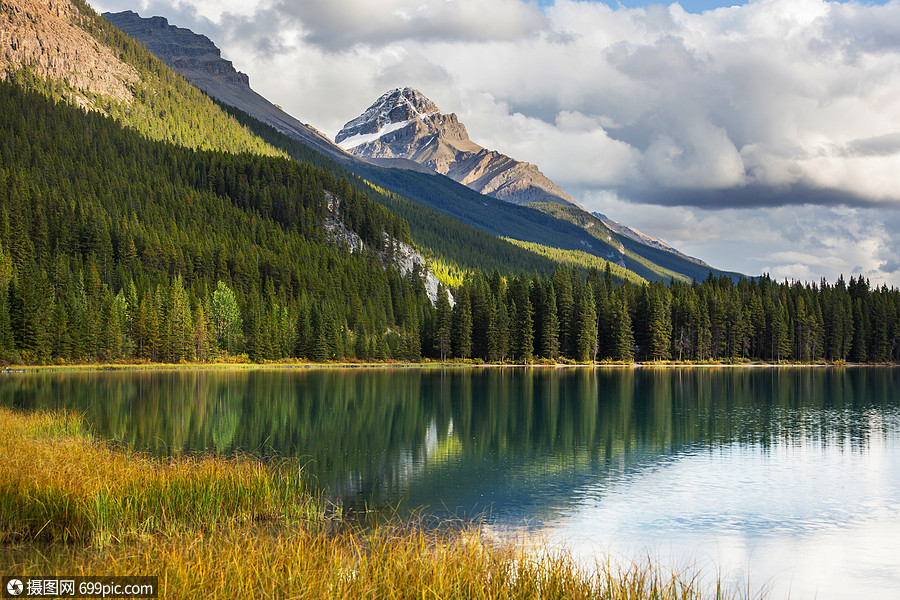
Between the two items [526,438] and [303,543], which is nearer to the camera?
[303,543]

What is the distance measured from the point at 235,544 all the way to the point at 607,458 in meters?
29.4

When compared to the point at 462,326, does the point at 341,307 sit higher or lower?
higher

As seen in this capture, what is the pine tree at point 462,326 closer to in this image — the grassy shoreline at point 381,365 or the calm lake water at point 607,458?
the grassy shoreline at point 381,365

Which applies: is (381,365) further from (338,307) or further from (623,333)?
(623,333)

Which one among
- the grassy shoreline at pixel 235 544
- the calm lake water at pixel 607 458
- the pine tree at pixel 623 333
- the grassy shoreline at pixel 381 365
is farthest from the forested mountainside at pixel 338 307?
the grassy shoreline at pixel 235 544

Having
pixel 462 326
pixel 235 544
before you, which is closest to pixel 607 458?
pixel 235 544

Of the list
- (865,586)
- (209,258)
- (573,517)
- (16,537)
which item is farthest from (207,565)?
(209,258)

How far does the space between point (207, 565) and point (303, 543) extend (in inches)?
101

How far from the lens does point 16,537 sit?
18.4 meters

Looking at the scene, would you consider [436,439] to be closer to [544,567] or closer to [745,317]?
[544,567]

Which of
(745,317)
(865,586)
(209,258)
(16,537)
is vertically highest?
(209,258)

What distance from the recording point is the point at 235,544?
599 inches

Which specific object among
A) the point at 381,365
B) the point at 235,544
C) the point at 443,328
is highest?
the point at 443,328

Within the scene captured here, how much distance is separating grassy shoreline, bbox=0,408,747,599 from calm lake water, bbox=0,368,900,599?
161 inches
